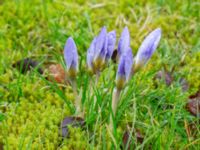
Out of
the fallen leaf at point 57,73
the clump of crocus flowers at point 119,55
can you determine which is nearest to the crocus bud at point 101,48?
the clump of crocus flowers at point 119,55

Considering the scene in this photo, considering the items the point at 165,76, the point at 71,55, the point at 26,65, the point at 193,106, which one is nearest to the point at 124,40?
the point at 71,55

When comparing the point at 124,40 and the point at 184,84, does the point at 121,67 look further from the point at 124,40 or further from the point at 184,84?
the point at 184,84

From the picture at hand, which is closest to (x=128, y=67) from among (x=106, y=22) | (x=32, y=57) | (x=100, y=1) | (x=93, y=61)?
(x=93, y=61)

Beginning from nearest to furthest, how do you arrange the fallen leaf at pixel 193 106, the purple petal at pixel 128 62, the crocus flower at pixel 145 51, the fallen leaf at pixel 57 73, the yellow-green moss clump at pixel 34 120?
1. the purple petal at pixel 128 62
2. the crocus flower at pixel 145 51
3. the yellow-green moss clump at pixel 34 120
4. the fallen leaf at pixel 193 106
5. the fallen leaf at pixel 57 73

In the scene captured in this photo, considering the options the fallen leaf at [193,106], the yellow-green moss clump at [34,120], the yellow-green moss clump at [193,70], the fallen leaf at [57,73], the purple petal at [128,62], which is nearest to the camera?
the purple petal at [128,62]

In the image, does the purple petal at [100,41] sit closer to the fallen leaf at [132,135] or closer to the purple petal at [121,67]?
the purple petal at [121,67]

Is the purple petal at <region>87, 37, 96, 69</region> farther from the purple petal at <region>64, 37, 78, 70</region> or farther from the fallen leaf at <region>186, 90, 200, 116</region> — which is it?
the fallen leaf at <region>186, 90, 200, 116</region>
